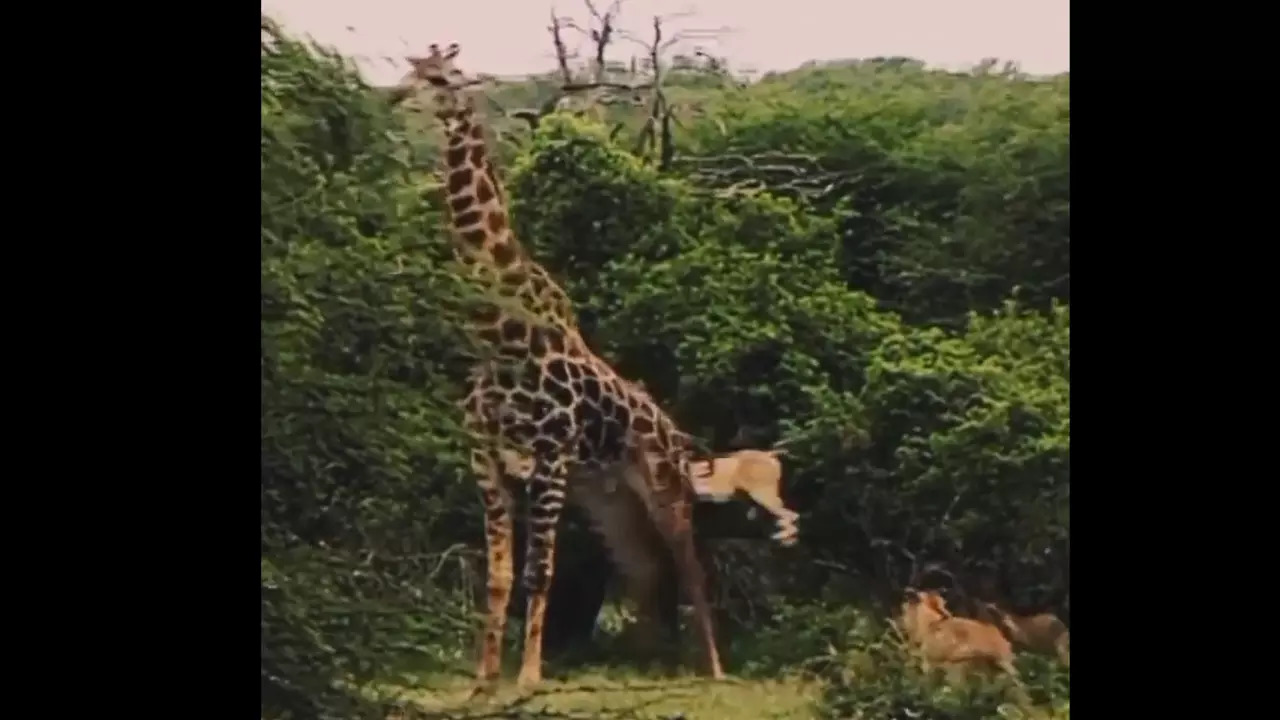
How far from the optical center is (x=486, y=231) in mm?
1907

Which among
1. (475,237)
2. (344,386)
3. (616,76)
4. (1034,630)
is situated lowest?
(1034,630)

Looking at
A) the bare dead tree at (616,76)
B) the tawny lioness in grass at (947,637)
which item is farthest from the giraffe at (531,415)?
the tawny lioness in grass at (947,637)

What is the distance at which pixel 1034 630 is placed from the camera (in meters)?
1.83

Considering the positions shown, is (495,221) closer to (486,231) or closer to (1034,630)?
(486,231)

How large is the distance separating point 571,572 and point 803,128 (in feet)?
2.35

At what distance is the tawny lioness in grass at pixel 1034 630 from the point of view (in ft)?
5.99

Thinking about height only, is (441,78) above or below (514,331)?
above

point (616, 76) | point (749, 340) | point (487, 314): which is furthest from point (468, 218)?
point (749, 340)

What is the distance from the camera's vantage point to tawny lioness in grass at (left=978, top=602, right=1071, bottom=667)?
1.83 meters

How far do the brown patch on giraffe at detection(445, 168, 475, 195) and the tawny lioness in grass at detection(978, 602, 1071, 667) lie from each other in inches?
37.1

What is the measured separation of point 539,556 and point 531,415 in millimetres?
203
